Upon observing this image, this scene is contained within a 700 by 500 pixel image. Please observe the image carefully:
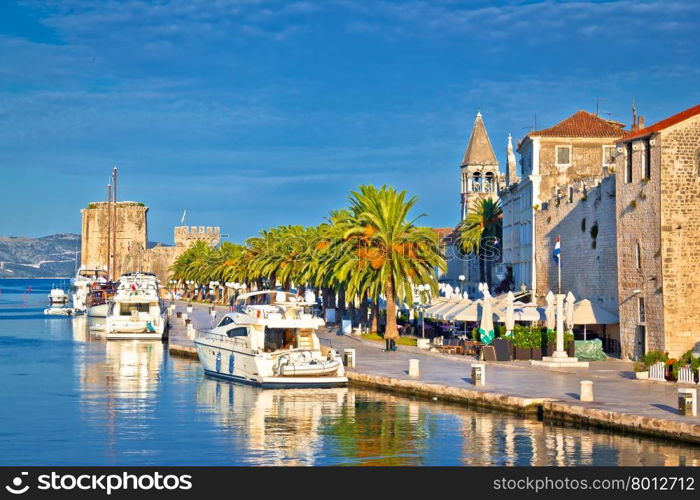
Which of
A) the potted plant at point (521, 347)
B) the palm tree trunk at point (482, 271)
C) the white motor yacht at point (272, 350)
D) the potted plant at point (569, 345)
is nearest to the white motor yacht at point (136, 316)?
the white motor yacht at point (272, 350)

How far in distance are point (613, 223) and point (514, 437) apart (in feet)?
57.3

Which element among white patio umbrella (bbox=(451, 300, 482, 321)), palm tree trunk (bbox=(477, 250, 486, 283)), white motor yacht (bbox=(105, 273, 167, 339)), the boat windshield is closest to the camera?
the boat windshield

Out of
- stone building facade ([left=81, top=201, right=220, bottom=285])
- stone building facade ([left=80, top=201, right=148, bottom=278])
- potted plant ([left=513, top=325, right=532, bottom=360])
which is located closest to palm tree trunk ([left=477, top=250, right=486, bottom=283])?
potted plant ([left=513, top=325, right=532, bottom=360])

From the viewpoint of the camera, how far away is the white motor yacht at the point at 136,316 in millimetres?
60656

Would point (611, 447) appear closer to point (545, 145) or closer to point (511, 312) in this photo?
point (511, 312)

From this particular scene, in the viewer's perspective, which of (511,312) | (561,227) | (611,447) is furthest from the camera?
(561,227)

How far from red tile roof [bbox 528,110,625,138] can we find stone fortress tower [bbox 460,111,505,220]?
43.6 metres

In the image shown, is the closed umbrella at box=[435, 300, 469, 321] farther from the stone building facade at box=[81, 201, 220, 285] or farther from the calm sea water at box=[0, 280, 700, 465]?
the stone building facade at box=[81, 201, 220, 285]

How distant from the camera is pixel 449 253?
333 feet

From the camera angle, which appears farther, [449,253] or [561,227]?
[449,253]

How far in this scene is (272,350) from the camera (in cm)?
3734

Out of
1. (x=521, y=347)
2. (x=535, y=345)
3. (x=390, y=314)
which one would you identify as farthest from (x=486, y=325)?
(x=390, y=314)

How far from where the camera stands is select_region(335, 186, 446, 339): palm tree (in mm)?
48031
